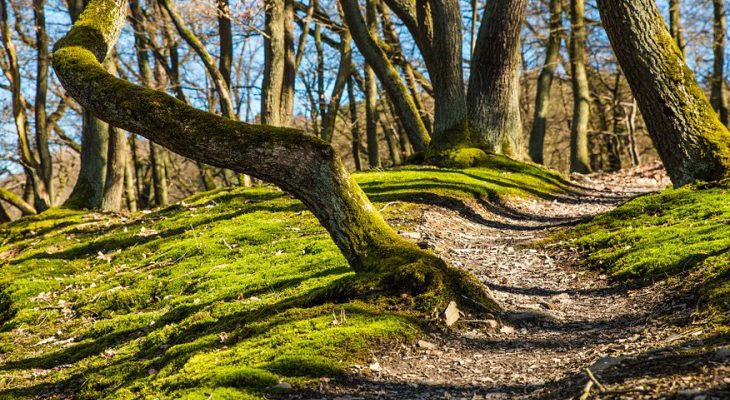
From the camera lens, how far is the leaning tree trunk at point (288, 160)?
17.0 feet

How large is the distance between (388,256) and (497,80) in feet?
33.1

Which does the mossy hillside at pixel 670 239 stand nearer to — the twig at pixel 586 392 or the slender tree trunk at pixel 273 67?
the twig at pixel 586 392

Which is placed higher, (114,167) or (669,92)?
(669,92)

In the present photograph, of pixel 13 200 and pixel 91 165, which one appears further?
pixel 13 200

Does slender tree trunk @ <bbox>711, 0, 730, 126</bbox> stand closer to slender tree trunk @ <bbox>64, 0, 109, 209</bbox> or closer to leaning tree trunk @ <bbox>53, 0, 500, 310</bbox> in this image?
slender tree trunk @ <bbox>64, 0, 109, 209</bbox>

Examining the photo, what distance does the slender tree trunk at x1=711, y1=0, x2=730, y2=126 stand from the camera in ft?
76.4

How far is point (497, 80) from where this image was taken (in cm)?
1474

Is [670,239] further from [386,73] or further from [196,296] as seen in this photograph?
[386,73]

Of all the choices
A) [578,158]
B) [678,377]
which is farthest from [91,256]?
[578,158]

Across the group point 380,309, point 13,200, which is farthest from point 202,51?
point 380,309

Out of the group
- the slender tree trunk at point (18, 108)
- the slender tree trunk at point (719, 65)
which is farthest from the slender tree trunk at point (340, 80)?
the slender tree trunk at point (719, 65)

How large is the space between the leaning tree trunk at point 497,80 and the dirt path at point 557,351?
7.63 m

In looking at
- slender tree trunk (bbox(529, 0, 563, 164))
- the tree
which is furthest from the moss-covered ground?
slender tree trunk (bbox(529, 0, 563, 164))

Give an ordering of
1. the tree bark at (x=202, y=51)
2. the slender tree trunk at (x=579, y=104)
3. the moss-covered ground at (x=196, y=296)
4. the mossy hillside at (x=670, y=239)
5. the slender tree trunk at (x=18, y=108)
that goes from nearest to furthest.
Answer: the moss-covered ground at (x=196, y=296) < the mossy hillside at (x=670, y=239) < the tree bark at (x=202, y=51) < the slender tree trunk at (x=18, y=108) < the slender tree trunk at (x=579, y=104)
